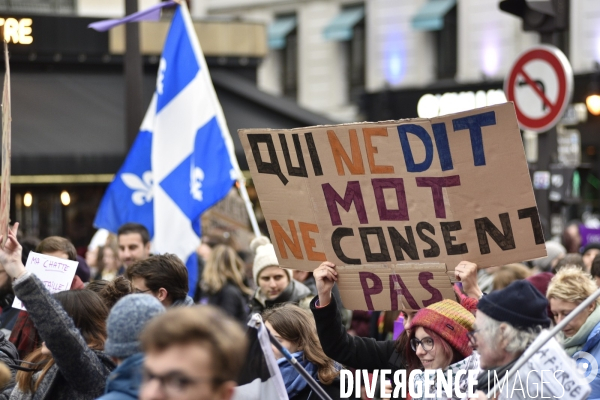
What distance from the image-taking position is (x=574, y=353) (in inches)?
209

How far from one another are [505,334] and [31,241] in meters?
5.72

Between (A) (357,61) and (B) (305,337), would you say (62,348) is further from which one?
(A) (357,61)

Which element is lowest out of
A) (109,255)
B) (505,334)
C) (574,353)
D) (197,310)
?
(109,255)

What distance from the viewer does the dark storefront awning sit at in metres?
15.3

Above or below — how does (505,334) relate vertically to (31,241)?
above

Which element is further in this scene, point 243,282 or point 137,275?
point 243,282

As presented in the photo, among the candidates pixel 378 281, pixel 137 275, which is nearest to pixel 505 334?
pixel 378 281

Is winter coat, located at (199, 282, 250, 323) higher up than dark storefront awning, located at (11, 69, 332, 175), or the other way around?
dark storefront awning, located at (11, 69, 332, 175)

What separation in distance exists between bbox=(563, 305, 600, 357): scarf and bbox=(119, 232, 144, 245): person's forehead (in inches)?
141

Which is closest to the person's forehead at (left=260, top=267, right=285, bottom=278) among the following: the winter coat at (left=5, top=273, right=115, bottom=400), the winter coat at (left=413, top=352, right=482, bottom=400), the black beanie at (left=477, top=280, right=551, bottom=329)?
the winter coat at (left=413, top=352, right=482, bottom=400)

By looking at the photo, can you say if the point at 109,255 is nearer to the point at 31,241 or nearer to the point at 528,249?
the point at 31,241

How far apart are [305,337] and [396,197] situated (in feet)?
3.17

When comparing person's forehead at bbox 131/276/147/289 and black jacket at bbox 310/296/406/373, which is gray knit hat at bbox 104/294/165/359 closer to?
black jacket at bbox 310/296/406/373

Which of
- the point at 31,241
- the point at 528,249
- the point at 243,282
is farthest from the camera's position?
the point at 243,282
